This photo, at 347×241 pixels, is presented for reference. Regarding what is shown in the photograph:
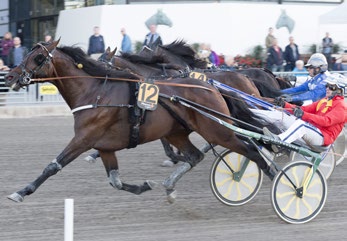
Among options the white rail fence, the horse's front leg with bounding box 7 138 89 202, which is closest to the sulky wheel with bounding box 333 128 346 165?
the horse's front leg with bounding box 7 138 89 202

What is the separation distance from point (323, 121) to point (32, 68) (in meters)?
2.79

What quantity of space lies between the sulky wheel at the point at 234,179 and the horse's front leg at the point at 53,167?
1.39 metres

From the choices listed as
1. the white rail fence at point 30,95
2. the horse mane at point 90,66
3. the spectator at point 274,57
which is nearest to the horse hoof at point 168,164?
the horse mane at point 90,66

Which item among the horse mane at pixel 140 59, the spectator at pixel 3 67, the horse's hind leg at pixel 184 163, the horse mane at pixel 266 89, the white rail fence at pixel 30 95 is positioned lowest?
the white rail fence at pixel 30 95

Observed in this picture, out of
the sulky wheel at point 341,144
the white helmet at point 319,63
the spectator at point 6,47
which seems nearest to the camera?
the white helmet at point 319,63

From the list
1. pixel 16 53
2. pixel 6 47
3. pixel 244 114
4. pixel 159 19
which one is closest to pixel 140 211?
pixel 244 114

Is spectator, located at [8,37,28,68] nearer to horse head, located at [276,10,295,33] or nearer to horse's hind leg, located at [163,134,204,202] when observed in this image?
horse head, located at [276,10,295,33]

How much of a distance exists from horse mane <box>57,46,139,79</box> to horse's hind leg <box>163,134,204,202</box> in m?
0.84

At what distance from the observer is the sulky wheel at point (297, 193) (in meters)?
6.74

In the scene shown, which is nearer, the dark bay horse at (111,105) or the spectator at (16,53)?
the dark bay horse at (111,105)

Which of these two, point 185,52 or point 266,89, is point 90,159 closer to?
point 185,52

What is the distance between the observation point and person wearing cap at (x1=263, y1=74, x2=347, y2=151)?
704cm

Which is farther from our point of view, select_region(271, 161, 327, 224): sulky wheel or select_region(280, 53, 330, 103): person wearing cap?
select_region(280, 53, 330, 103): person wearing cap

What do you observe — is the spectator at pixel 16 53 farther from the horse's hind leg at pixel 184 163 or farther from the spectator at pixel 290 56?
the horse's hind leg at pixel 184 163
